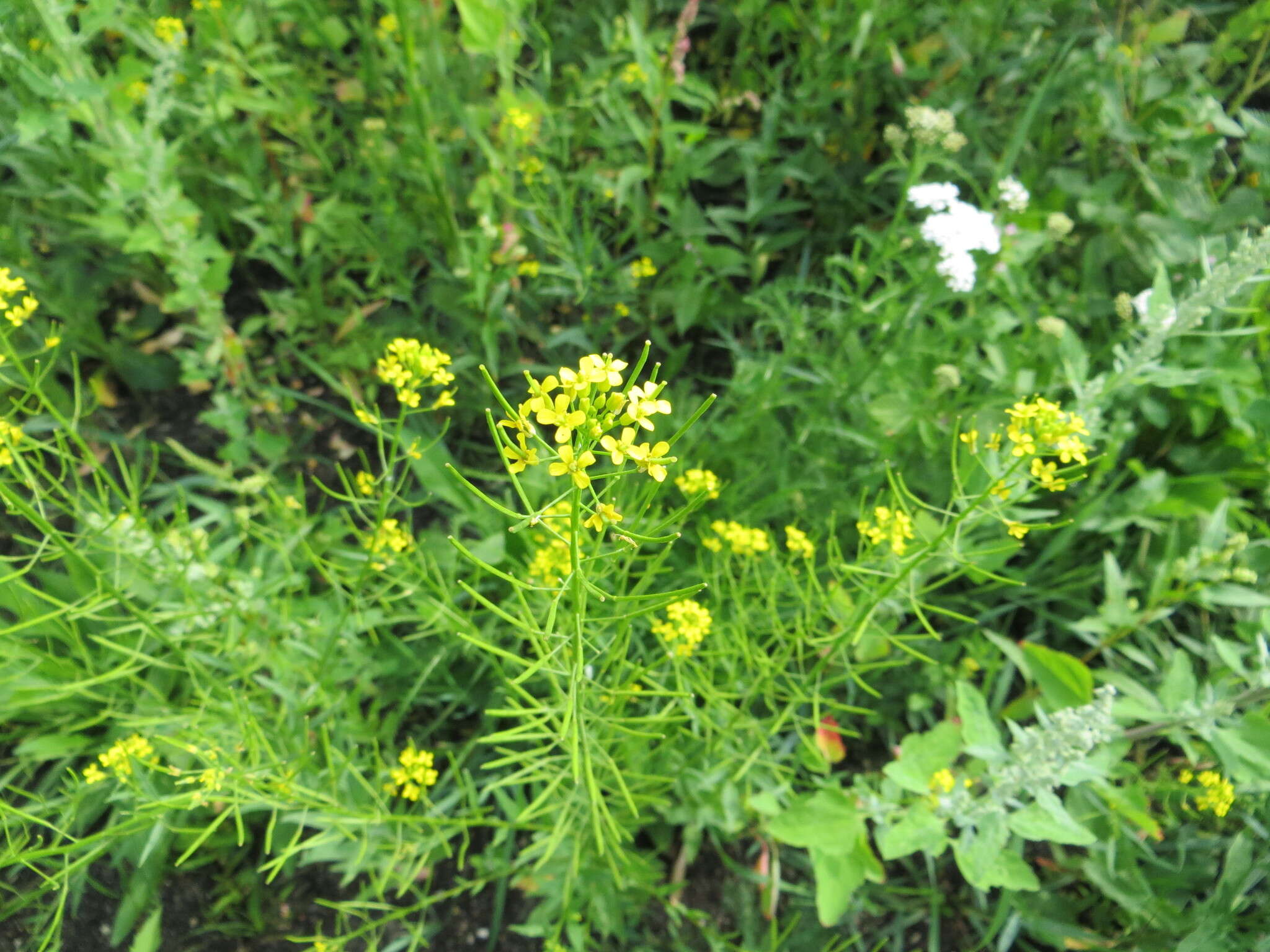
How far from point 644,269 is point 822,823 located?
1413mm

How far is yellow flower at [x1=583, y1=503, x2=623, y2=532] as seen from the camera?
0.82 meters

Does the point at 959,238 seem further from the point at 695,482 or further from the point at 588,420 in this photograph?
the point at 588,420

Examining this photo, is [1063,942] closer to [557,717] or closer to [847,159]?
[557,717]

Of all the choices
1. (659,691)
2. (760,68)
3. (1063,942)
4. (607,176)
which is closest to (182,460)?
(607,176)

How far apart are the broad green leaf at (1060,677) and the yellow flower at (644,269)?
1.31 metres

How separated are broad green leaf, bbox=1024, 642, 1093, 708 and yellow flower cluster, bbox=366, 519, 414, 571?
1353 millimetres

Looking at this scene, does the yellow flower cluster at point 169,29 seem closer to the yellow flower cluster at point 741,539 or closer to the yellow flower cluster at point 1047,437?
the yellow flower cluster at point 741,539

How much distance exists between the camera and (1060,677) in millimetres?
1732

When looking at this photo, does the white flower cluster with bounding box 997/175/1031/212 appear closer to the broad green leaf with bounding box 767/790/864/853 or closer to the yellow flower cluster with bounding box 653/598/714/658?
the yellow flower cluster with bounding box 653/598/714/658

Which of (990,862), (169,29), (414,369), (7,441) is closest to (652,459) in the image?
(414,369)

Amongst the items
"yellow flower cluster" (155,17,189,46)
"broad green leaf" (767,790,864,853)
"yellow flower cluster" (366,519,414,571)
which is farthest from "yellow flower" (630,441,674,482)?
"yellow flower cluster" (155,17,189,46)

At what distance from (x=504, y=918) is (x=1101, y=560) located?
5.65ft

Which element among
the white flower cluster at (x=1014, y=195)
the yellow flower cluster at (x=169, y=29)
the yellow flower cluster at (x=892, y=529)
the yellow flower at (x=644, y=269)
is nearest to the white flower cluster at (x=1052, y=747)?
the yellow flower cluster at (x=892, y=529)

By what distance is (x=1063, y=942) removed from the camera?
1.71 m
